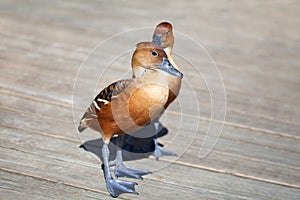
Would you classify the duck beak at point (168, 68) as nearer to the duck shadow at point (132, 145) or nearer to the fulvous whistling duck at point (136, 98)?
the fulvous whistling duck at point (136, 98)

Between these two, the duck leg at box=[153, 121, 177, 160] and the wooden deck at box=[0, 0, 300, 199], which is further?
the duck leg at box=[153, 121, 177, 160]

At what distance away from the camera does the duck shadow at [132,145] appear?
3467 millimetres

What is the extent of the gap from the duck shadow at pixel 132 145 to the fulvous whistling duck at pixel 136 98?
15.1 inches

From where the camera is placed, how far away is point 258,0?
7.29 metres

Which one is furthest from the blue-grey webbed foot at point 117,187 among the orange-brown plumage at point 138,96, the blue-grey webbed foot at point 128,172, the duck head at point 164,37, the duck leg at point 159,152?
the duck head at point 164,37

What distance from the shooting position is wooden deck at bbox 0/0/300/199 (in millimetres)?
3180

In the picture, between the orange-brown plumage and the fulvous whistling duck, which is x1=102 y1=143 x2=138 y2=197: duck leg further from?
the orange-brown plumage

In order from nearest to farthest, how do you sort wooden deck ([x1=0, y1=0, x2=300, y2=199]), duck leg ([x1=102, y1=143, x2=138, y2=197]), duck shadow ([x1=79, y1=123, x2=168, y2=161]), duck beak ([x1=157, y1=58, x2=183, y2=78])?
1. duck beak ([x1=157, y1=58, x2=183, y2=78])
2. duck leg ([x1=102, y1=143, x2=138, y2=197])
3. wooden deck ([x1=0, y1=0, x2=300, y2=199])
4. duck shadow ([x1=79, y1=123, x2=168, y2=161])

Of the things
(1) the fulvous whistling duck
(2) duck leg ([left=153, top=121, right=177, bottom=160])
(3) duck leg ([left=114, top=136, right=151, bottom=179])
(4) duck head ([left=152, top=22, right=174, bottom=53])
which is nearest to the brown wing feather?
(1) the fulvous whistling duck

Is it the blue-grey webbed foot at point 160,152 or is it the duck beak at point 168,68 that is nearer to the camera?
the duck beak at point 168,68

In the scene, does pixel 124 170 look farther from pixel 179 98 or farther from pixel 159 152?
pixel 179 98

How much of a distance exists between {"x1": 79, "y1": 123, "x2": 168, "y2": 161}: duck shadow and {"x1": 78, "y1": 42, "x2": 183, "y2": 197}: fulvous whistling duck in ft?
1.26

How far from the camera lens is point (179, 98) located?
4387 mm

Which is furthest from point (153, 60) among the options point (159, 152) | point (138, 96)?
point (159, 152)
